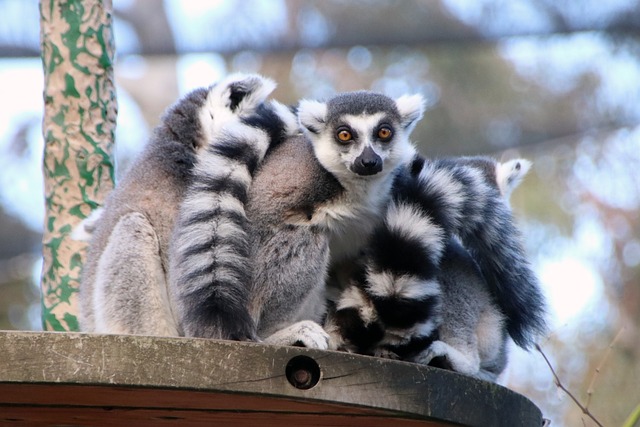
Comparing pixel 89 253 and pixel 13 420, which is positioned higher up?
pixel 89 253

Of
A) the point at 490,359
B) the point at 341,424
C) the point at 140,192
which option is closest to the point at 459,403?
the point at 341,424

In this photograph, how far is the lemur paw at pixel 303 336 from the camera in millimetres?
2748

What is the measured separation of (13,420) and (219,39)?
4.13 metres

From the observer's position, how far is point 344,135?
10.9ft

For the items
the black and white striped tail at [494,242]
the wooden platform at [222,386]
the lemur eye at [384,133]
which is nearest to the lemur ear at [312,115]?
the lemur eye at [384,133]

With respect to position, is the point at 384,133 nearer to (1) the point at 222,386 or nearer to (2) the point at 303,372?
(2) the point at 303,372

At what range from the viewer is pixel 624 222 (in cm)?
1115

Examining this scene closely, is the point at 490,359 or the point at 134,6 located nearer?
the point at 490,359

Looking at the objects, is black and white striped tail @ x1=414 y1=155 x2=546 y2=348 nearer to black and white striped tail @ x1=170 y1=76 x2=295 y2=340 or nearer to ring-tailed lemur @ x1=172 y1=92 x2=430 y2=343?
ring-tailed lemur @ x1=172 y1=92 x2=430 y2=343

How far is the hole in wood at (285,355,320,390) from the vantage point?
2164mm

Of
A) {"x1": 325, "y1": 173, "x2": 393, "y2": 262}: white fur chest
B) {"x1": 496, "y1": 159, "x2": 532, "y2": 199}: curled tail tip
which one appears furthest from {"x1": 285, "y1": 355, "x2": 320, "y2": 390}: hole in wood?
{"x1": 496, "y1": 159, "x2": 532, "y2": 199}: curled tail tip

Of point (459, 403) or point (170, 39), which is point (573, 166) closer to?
point (170, 39)

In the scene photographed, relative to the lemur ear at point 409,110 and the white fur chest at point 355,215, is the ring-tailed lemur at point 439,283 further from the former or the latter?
the lemur ear at point 409,110

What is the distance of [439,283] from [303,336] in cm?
55
